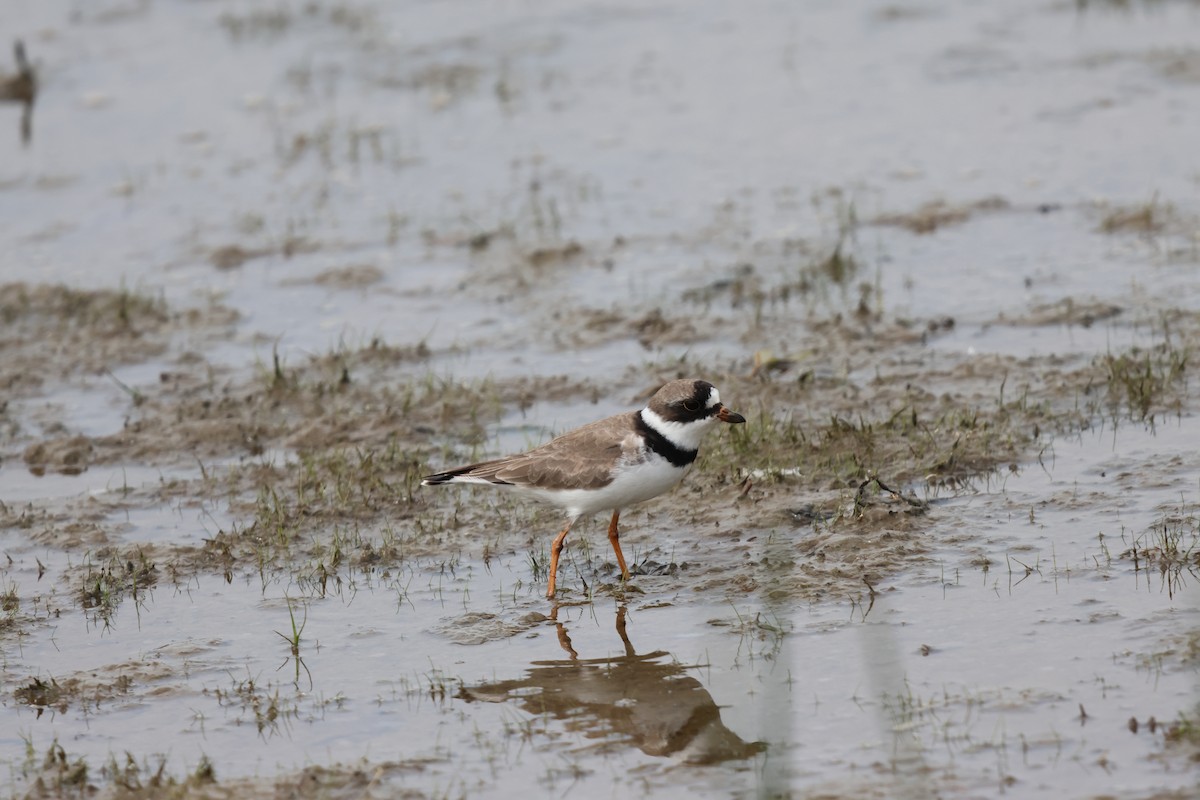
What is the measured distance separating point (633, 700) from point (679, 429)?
76.2 inches

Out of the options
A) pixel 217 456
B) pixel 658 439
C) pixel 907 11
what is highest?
pixel 907 11

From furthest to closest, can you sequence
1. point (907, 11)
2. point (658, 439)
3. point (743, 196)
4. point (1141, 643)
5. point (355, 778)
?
1. point (907, 11)
2. point (743, 196)
3. point (658, 439)
4. point (1141, 643)
5. point (355, 778)

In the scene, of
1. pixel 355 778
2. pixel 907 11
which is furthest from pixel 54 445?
pixel 907 11

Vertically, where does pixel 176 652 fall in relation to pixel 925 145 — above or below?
below

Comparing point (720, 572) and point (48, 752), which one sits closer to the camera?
point (48, 752)

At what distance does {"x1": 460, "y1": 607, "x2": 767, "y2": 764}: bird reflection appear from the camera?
6.89 meters

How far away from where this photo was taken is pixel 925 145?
1648cm

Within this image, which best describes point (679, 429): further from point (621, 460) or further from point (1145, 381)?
point (1145, 381)

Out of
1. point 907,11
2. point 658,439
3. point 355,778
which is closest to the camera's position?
point 355,778

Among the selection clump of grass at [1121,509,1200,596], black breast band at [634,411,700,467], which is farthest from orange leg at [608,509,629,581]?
clump of grass at [1121,509,1200,596]

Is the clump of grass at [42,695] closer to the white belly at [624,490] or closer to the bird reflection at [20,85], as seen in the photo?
the white belly at [624,490]

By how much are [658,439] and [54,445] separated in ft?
17.4

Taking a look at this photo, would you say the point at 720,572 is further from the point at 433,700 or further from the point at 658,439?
the point at 433,700

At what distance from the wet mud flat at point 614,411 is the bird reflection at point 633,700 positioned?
0.11 feet
